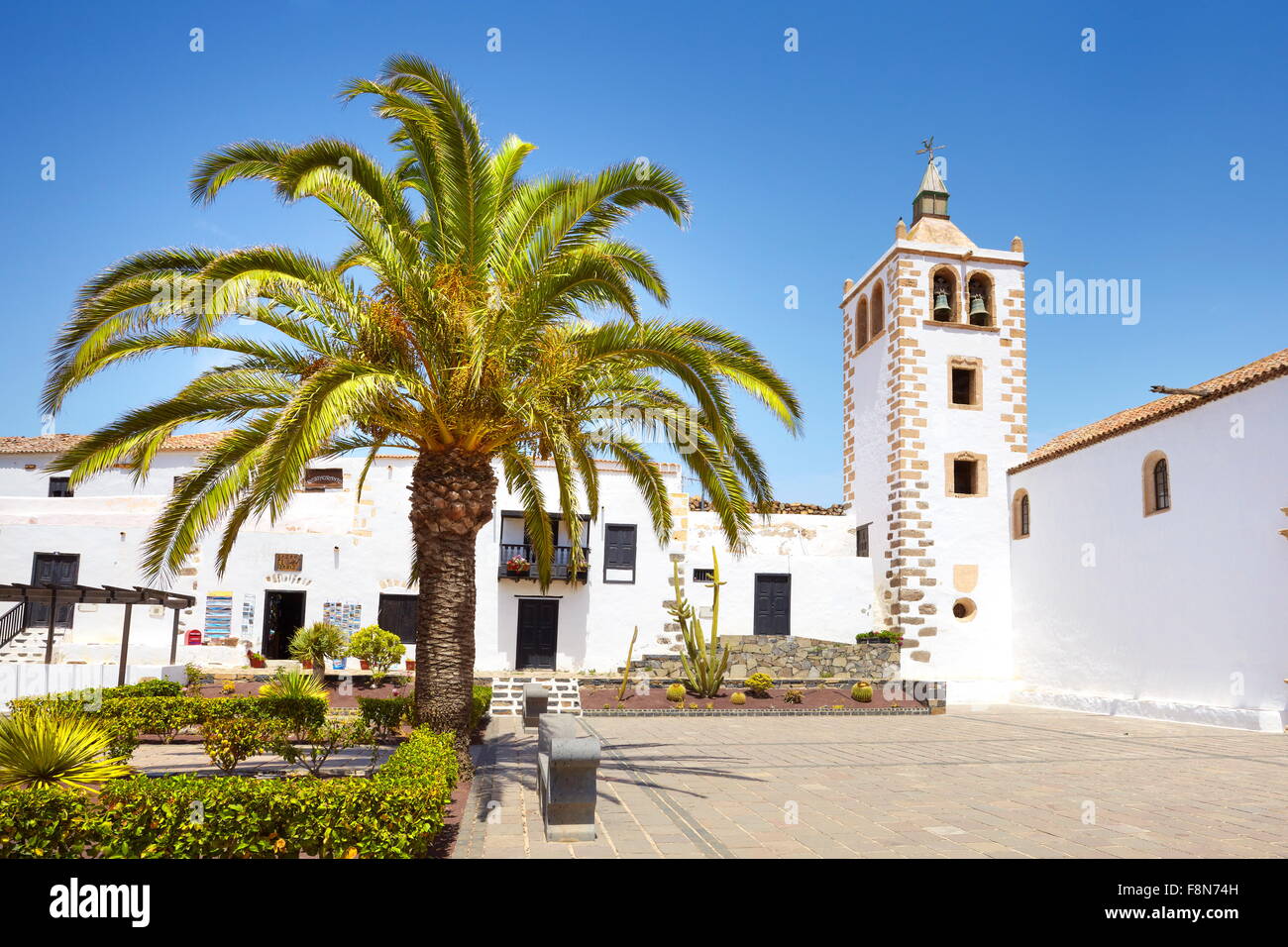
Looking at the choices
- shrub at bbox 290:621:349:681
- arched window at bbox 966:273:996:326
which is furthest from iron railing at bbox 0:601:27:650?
arched window at bbox 966:273:996:326

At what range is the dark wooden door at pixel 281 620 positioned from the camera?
23031 mm

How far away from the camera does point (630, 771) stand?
34.1ft

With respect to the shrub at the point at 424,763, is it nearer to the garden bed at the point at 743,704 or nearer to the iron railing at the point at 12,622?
the garden bed at the point at 743,704

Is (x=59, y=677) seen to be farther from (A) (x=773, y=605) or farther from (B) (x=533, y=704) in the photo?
(A) (x=773, y=605)

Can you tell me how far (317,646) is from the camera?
2072 cm

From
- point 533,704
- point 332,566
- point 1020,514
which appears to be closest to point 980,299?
point 1020,514

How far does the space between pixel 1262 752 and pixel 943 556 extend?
11.0 meters

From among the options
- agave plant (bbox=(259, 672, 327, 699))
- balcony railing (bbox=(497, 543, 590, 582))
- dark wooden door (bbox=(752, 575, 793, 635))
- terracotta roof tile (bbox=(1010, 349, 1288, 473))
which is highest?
terracotta roof tile (bbox=(1010, 349, 1288, 473))

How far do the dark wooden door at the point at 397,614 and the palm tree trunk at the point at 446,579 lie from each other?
13.9 metres

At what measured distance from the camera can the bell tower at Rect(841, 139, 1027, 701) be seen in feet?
76.0

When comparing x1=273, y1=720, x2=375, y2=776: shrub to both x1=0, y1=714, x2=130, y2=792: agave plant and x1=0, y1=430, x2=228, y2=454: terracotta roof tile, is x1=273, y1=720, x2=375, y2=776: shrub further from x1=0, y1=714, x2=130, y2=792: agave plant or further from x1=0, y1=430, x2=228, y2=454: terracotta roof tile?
x1=0, y1=430, x2=228, y2=454: terracotta roof tile

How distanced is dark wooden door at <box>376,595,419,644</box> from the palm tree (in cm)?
1383
